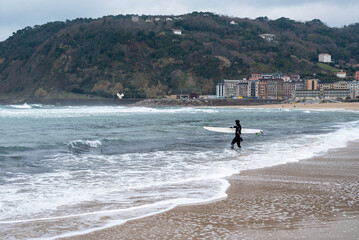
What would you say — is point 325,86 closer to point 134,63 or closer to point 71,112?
point 134,63

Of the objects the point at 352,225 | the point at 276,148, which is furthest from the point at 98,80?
the point at 352,225

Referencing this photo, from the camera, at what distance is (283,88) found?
138875 millimetres

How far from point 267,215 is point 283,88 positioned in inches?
5441

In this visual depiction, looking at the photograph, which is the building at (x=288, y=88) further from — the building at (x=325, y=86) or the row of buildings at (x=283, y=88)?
the building at (x=325, y=86)

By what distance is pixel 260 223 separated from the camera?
552cm

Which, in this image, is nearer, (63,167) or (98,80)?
(63,167)

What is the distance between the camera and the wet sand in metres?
5.12

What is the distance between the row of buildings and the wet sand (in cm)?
12512

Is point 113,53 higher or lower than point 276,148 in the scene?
higher

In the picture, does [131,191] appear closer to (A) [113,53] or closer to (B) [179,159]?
(B) [179,159]

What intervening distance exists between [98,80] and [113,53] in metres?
17.2

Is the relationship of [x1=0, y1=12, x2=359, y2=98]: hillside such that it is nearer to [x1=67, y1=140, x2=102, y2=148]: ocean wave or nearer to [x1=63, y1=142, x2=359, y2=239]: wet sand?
[x1=67, y1=140, x2=102, y2=148]: ocean wave

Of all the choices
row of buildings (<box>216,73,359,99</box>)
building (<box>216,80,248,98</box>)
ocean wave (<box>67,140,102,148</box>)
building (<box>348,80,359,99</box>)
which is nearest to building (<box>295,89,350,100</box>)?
row of buildings (<box>216,73,359,99</box>)

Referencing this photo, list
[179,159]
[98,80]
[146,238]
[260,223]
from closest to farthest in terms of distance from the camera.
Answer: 1. [146,238]
2. [260,223]
3. [179,159]
4. [98,80]
